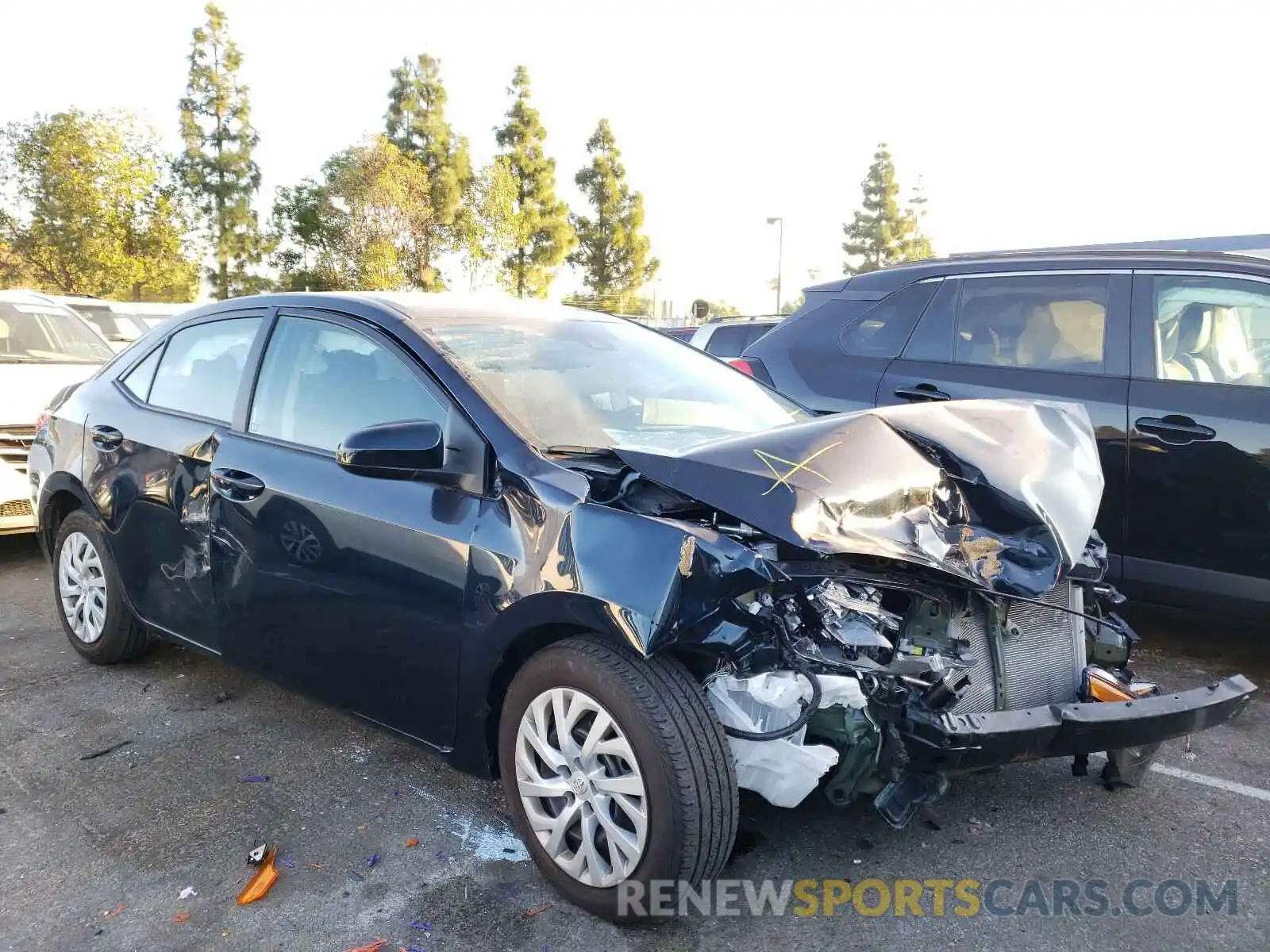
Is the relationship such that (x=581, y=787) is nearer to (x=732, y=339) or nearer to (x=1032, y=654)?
(x=1032, y=654)

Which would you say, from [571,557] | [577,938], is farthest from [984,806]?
[571,557]

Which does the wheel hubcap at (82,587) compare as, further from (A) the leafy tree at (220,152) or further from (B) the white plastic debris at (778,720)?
(A) the leafy tree at (220,152)

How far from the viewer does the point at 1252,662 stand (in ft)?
13.8

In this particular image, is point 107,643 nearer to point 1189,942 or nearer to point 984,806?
point 984,806

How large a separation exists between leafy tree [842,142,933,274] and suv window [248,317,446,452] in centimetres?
5710

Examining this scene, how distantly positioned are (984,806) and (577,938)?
4.68 feet

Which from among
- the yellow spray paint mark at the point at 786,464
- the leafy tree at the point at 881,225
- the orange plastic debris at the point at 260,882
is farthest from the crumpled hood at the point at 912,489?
the leafy tree at the point at 881,225

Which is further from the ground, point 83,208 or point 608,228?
point 608,228

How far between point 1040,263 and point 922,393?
32.8 inches

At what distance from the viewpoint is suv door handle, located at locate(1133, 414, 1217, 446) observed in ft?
12.5

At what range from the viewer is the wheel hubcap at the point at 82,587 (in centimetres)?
412

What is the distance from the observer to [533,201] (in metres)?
46.1

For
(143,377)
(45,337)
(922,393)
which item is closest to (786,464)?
(922,393)

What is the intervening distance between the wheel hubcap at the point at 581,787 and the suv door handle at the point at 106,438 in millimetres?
2469
